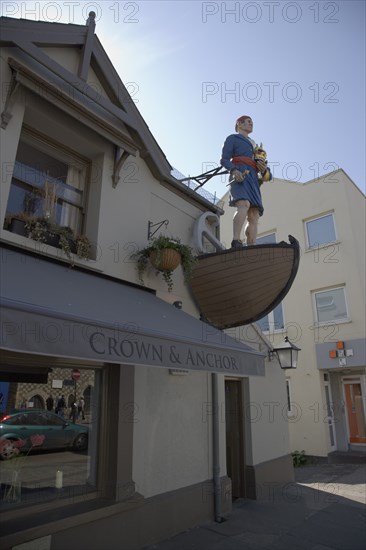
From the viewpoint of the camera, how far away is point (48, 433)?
5.04 metres

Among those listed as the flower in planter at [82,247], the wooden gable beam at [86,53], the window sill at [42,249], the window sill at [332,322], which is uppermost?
the wooden gable beam at [86,53]

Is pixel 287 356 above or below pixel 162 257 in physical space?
below

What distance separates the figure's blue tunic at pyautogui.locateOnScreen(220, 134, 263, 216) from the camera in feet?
26.3

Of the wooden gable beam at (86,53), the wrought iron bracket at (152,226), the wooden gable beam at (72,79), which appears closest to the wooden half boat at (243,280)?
the wrought iron bracket at (152,226)

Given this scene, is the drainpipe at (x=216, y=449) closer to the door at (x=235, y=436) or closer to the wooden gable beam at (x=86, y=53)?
the door at (x=235, y=436)

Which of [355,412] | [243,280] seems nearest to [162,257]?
[243,280]

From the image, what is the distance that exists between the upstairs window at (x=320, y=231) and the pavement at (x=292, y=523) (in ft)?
29.9

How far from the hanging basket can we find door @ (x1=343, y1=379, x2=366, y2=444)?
12.3 metres

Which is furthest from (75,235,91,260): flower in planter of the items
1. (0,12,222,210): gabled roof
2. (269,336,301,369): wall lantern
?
(269,336,301,369): wall lantern

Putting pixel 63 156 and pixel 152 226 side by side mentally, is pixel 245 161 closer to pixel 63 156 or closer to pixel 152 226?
pixel 152 226

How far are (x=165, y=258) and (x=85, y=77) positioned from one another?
124 inches

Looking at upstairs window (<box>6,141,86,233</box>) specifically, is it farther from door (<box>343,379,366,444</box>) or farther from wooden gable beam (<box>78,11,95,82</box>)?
door (<box>343,379,366,444</box>)

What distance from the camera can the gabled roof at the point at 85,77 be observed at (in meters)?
5.25

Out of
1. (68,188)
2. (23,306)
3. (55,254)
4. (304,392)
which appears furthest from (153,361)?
(304,392)
